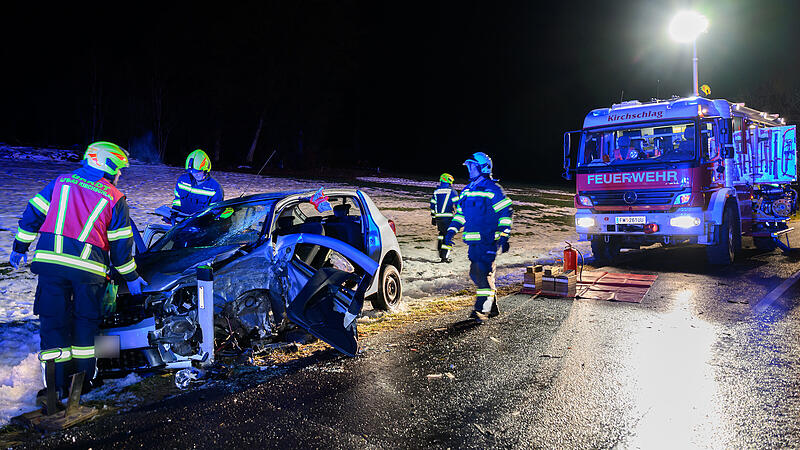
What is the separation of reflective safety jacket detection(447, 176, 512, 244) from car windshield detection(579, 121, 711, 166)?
17.0 ft

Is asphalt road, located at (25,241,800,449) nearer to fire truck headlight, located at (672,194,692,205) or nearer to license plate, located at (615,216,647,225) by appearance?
fire truck headlight, located at (672,194,692,205)

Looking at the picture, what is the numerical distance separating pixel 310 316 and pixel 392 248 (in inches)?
Result: 92.6

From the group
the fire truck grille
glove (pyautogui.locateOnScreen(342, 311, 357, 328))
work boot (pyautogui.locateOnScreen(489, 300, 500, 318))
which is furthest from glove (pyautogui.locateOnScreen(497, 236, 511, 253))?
the fire truck grille

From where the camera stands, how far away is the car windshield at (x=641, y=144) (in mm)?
10250

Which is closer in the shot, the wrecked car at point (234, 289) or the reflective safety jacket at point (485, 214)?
the wrecked car at point (234, 289)

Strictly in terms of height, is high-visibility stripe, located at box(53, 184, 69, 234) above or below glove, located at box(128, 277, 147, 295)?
above

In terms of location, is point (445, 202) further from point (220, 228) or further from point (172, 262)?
point (172, 262)

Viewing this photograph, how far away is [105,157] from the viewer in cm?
423

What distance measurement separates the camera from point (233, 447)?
331 centimetres

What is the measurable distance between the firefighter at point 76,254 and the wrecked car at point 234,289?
215mm

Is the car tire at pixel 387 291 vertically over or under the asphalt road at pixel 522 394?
over

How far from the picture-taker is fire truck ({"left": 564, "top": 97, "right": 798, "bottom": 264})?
9.99 metres

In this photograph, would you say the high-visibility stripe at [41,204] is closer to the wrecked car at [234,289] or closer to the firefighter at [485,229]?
the wrecked car at [234,289]

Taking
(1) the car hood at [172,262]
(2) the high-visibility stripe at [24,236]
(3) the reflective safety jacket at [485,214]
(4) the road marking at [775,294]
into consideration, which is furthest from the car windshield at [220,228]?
(4) the road marking at [775,294]
